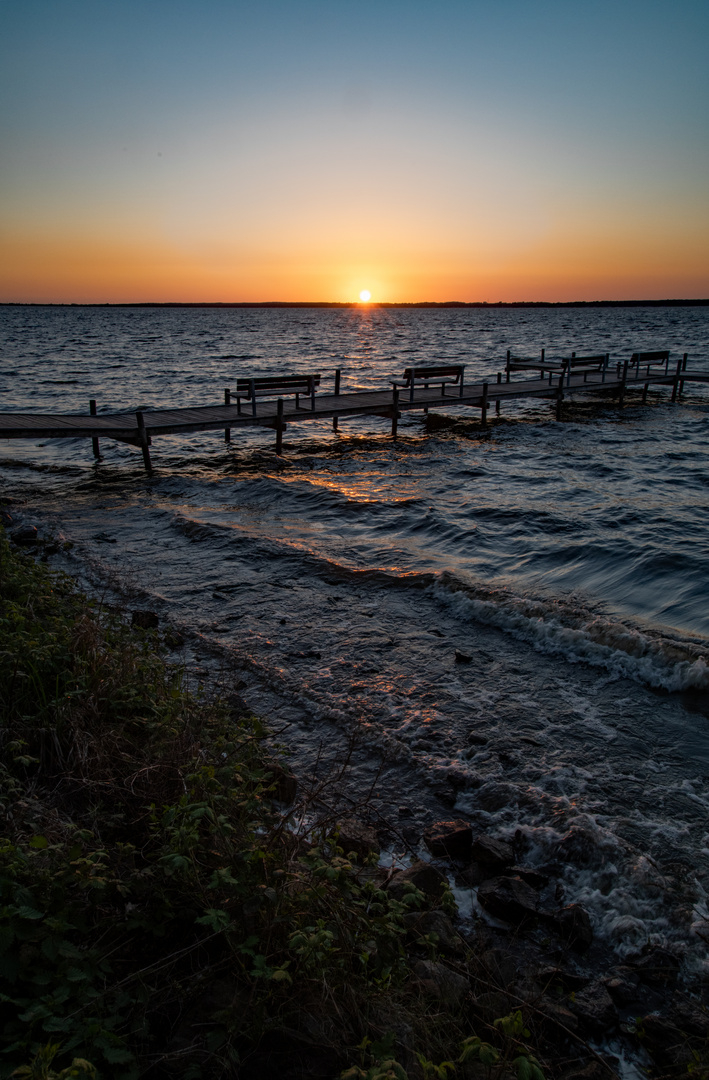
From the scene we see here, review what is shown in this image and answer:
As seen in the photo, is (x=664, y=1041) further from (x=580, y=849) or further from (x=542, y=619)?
(x=542, y=619)

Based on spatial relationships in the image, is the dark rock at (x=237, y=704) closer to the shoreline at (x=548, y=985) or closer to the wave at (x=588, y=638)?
the shoreline at (x=548, y=985)

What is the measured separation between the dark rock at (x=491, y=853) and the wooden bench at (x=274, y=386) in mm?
13730

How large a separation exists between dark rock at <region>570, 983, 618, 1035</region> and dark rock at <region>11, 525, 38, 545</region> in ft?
32.6

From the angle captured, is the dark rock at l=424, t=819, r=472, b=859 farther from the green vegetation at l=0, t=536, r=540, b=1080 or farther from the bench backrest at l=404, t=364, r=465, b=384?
the bench backrest at l=404, t=364, r=465, b=384

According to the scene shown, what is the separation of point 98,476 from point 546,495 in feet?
35.5

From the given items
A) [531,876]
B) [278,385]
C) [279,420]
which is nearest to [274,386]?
[278,385]

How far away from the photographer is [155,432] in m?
15.1

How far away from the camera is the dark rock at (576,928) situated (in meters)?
3.49

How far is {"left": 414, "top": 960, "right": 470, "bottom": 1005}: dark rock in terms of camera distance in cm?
278

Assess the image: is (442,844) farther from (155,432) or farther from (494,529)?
(155,432)

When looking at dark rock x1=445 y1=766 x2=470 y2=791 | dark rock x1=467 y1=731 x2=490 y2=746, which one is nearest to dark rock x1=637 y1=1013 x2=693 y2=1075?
dark rock x1=445 y1=766 x2=470 y2=791

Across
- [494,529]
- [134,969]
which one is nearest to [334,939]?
[134,969]

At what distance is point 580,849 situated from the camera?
411 cm

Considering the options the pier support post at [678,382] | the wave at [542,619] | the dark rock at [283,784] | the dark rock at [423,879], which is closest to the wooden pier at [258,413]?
the pier support post at [678,382]
